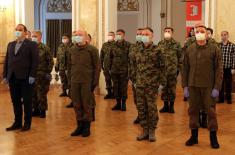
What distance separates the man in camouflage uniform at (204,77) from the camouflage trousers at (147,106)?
1.86ft

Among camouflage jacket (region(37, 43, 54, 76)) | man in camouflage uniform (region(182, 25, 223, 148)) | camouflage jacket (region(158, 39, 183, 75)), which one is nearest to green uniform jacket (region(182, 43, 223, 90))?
man in camouflage uniform (region(182, 25, 223, 148))

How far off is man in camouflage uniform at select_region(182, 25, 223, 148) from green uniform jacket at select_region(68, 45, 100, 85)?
1568 mm

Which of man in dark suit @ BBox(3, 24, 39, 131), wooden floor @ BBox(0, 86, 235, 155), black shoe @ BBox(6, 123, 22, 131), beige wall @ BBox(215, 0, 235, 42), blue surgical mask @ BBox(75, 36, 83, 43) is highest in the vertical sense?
beige wall @ BBox(215, 0, 235, 42)

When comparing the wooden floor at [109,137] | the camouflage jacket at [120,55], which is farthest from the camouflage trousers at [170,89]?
the camouflage jacket at [120,55]

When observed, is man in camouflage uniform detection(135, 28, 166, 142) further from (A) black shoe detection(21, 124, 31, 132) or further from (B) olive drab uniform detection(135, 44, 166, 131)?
(A) black shoe detection(21, 124, 31, 132)

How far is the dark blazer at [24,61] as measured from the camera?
24.9 ft

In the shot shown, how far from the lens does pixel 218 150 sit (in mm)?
6496

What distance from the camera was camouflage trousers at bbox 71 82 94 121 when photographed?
7.18m

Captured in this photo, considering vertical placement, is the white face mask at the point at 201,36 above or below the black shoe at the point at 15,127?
above

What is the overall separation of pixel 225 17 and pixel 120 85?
141 inches

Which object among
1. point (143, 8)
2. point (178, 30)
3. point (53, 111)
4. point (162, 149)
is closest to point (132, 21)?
point (143, 8)

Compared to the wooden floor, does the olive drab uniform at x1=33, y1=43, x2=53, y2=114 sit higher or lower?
higher

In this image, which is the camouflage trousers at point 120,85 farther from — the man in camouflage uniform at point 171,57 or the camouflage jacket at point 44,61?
the camouflage jacket at point 44,61

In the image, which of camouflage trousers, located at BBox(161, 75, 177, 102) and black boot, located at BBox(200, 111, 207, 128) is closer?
black boot, located at BBox(200, 111, 207, 128)
